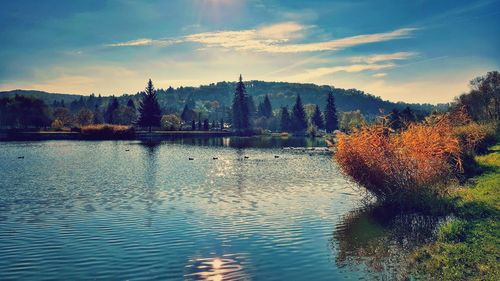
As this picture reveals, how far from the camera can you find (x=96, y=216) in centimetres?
2647

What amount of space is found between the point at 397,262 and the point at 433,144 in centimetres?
1197

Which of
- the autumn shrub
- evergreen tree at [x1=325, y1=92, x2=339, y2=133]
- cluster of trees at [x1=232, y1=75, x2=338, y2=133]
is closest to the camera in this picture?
the autumn shrub

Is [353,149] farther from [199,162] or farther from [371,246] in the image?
[199,162]

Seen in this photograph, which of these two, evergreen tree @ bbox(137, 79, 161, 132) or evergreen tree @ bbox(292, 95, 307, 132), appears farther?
evergreen tree @ bbox(292, 95, 307, 132)

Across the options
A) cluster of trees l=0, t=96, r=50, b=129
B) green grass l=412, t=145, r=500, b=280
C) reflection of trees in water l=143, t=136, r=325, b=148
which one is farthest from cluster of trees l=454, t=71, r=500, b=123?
cluster of trees l=0, t=96, r=50, b=129

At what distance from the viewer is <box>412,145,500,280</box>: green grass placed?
1578 centimetres

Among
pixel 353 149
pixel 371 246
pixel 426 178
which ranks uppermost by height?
pixel 353 149

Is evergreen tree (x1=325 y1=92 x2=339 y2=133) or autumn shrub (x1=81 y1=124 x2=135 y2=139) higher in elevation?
evergreen tree (x1=325 y1=92 x2=339 y2=133)

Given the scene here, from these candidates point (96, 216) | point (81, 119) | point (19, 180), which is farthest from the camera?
point (81, 119)

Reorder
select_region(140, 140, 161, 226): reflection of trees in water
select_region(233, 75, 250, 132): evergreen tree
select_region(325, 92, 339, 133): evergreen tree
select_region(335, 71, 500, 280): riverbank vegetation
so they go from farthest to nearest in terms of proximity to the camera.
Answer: select_region(325, 92, 339, 133): evergreen tree < select_region(233, 75, 250, 132): evergreen tree < select_region(140, 140, 161, 226): reflection of trees in water < select_region(335, 71, 500, 280): riverbank vegetation

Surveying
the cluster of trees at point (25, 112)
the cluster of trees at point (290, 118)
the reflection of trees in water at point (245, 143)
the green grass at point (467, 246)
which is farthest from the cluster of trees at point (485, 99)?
the cluster of trees at point (25, 112)

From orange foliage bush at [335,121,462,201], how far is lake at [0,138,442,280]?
1.90 m

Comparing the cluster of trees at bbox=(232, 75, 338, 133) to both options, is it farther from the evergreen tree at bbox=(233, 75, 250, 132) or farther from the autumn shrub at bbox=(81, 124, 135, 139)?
the autumn shrub at bbox=(81, 124, 135, 139)

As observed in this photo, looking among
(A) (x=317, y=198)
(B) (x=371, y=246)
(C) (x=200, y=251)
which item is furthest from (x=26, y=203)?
(B) (x=371, y=246)
